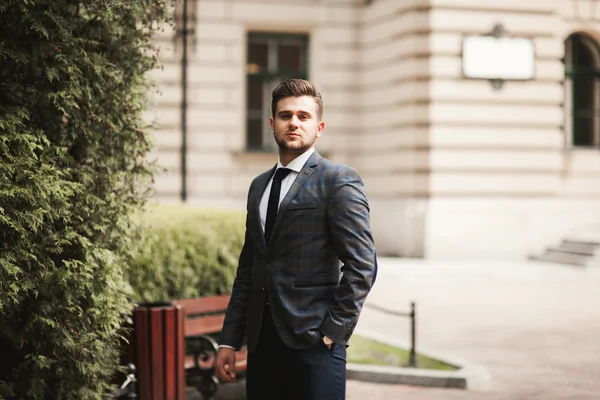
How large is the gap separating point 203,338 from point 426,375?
1.81m

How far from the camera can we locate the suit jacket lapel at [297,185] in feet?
12.9

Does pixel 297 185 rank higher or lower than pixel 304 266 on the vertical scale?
higher

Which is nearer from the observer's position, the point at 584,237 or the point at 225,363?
the point at 225,363

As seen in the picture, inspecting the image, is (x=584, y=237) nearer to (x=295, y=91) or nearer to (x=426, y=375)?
(x=426, y=375)

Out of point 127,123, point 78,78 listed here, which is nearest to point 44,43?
point 78,78

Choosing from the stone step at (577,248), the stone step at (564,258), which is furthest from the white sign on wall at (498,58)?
the stone step at (564,258)

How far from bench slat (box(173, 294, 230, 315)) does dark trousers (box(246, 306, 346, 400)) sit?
3519mm

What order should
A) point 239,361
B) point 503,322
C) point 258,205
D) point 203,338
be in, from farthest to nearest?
1. point 503,322
2. point 203,338
3. point 239,361
4. point 258,205

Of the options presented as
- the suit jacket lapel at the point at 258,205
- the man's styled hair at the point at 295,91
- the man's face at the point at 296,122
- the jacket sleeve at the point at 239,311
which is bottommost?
the jacket sleeve at the point at 239,311

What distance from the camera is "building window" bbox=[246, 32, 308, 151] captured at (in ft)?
68.2

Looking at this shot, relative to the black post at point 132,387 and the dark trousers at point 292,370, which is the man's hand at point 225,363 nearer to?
the dark trousers at point 292,370

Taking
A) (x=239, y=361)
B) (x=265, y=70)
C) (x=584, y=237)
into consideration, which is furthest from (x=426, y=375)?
(x=265, y=70)

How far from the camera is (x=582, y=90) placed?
2089 cm

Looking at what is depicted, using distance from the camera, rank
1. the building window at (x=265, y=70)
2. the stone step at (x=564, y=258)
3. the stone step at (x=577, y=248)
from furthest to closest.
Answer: the building window at (x=265, y=70) → the stone step at (x=577, y=248) → the stone step at (x=564, y=258)
